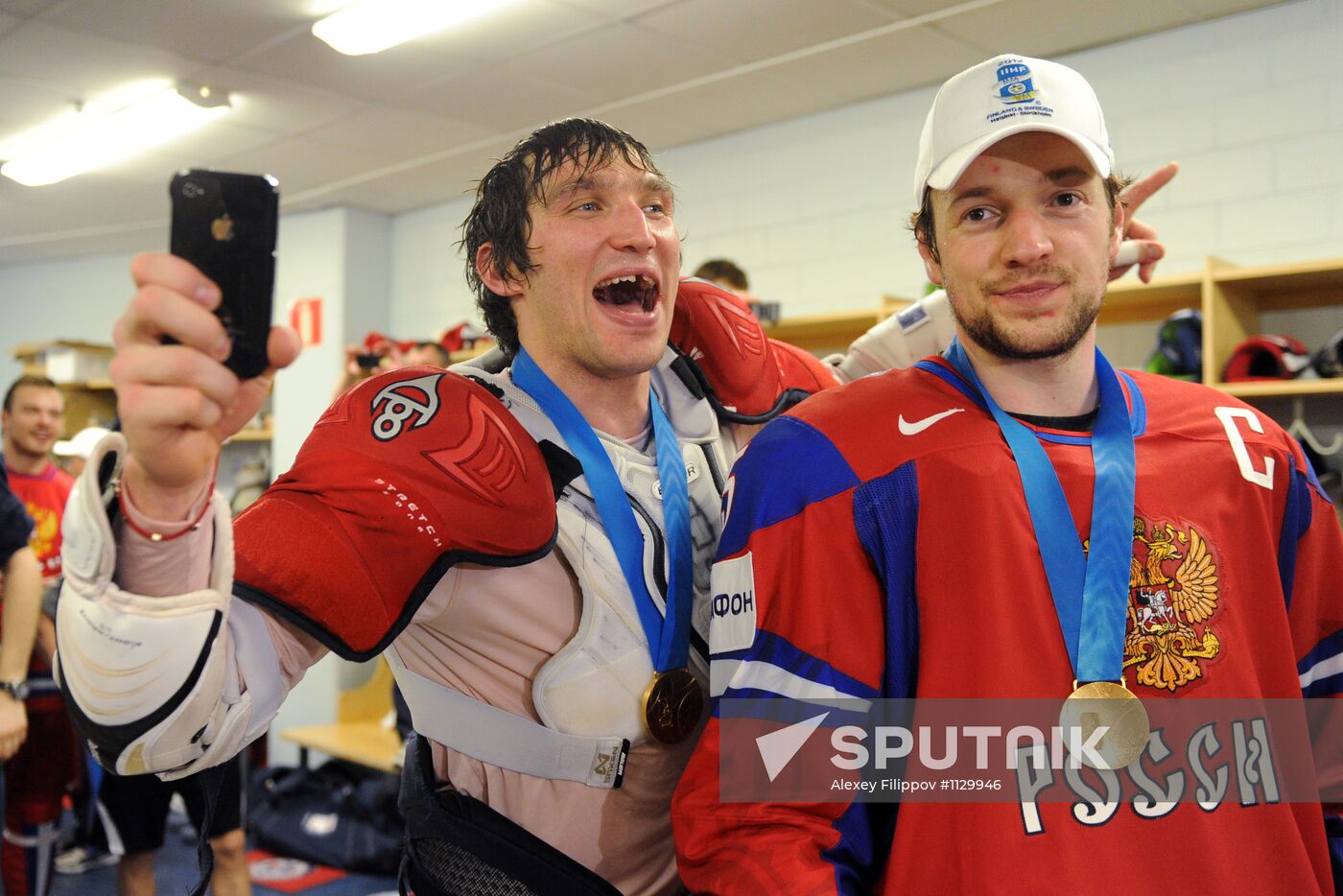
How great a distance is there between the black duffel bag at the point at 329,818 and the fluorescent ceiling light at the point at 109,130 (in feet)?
9.54

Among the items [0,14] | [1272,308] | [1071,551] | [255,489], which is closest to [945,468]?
[1071,551]

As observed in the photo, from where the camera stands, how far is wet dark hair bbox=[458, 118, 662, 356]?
1.59m

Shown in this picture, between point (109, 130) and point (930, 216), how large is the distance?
4.81m

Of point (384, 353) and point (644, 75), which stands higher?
point (644, 75)

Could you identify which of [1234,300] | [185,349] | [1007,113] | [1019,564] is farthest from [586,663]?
[1234,300]

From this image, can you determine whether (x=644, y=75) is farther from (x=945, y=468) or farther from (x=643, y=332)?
(x=945, y=468)

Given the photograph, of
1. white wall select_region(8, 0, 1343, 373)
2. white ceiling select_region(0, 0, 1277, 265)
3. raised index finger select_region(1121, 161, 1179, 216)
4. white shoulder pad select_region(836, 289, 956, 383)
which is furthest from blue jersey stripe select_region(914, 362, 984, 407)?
white ceiling select_region(0, 0, 1277, 265)

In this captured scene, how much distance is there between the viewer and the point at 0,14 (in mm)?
3768

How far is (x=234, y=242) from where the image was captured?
0.77 m

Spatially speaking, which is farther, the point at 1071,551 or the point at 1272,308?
the point at 1272,308

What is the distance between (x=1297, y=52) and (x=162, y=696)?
3.87m

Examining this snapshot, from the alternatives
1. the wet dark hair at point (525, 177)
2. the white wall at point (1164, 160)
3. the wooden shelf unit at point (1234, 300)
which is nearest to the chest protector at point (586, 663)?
the wet dark hair at point (525, 177)

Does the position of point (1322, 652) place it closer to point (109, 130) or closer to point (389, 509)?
point (389, 509)

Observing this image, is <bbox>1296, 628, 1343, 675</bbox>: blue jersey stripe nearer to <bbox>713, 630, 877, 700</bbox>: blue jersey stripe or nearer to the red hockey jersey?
the red hockey jersey
